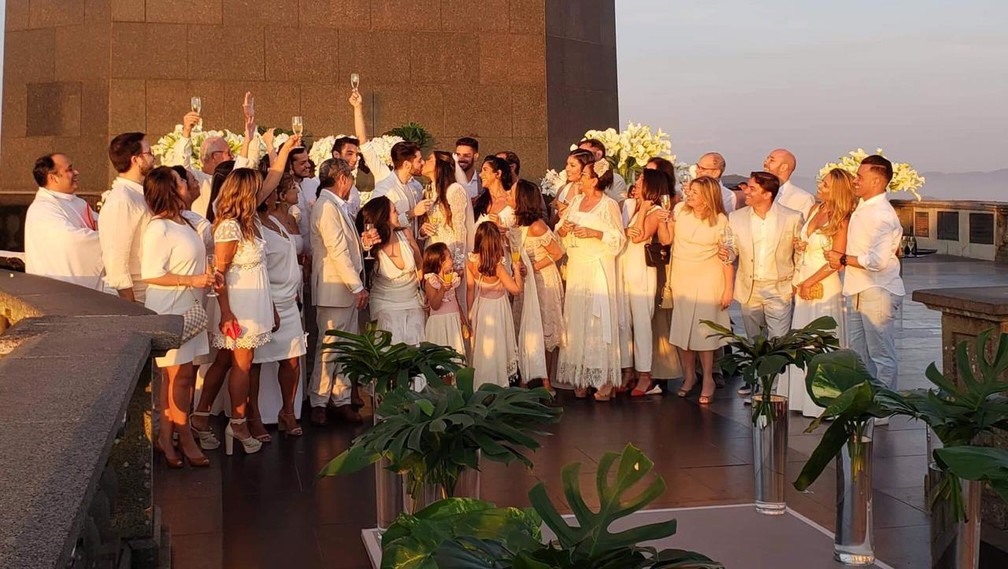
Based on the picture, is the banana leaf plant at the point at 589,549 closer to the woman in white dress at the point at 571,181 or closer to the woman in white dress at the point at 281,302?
the woman in white dress at the point at 281,302

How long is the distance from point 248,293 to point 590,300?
3.32 meters

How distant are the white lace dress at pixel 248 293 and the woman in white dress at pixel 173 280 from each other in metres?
0.38

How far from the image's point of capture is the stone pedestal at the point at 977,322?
6031 millimetres

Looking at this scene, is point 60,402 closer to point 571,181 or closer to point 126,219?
point 126,219

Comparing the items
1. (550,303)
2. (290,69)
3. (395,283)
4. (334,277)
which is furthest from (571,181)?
(290,69)

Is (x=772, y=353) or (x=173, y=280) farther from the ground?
(x=173, y=280)

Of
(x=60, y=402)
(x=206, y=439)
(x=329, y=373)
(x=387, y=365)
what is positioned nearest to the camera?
(x=60, y=402)

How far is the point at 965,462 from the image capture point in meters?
3.10

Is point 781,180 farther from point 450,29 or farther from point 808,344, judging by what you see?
point 450,29

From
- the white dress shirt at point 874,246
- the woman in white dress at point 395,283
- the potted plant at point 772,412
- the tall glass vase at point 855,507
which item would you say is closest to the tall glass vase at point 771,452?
the potted plant at point 772,412

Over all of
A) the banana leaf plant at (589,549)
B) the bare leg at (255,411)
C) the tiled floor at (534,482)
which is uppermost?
the banana leaf plant at (589,549)

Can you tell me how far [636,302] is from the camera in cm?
1041

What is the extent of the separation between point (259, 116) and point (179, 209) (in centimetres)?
1059

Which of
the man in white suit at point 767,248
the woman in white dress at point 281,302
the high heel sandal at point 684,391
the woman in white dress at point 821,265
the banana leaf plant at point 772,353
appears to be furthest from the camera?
the high heel sandal at point 684,391
